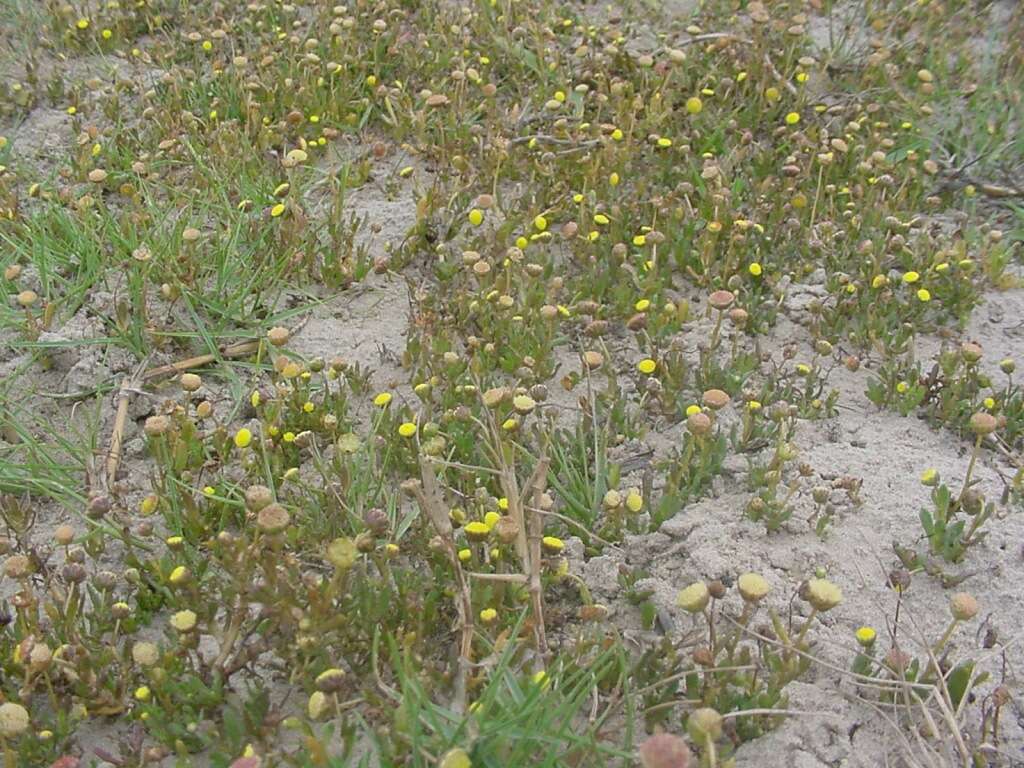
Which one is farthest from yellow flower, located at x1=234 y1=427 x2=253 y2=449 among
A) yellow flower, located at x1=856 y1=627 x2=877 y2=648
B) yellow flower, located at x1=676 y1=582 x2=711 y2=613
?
yellow flower, located at x1=856 y1=627 x2=877 y2=648

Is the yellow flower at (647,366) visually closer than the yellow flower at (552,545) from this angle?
No

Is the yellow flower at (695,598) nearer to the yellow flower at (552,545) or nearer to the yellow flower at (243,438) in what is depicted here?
the yellow flower at (552,545)

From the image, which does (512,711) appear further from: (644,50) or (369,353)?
(644,50)

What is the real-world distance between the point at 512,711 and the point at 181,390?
84.1 inches

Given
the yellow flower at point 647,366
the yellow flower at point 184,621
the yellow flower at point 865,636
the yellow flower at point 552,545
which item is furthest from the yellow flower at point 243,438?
the yellow flower at point 865,636

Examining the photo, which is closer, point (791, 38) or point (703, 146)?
point (703, 146)

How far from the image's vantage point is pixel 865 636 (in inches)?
112

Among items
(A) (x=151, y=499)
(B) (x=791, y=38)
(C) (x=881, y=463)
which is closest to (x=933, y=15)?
(B) (x=791, y=38)

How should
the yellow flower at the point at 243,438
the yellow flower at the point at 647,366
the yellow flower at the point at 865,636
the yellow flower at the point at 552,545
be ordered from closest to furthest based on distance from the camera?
1. the yellow flower at the point at 865,636
2. the yellow flower at the point at 552,545
3. the yellow flower at the point at 243,438
4. the yellow flower at the point at 647,366

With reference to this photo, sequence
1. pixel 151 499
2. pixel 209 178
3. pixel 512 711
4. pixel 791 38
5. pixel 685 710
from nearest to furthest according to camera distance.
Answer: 1. pixel 512 711
2. pixel 685 710
3. pixel 151 499
4. pixel 209 178
5. pixel 791 38

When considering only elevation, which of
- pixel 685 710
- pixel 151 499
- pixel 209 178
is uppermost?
pixel 209 178

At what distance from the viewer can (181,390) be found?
160 inches

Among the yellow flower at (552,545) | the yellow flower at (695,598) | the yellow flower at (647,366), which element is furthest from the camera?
the yellow flower at (647,366)

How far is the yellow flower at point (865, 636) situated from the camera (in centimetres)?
285
